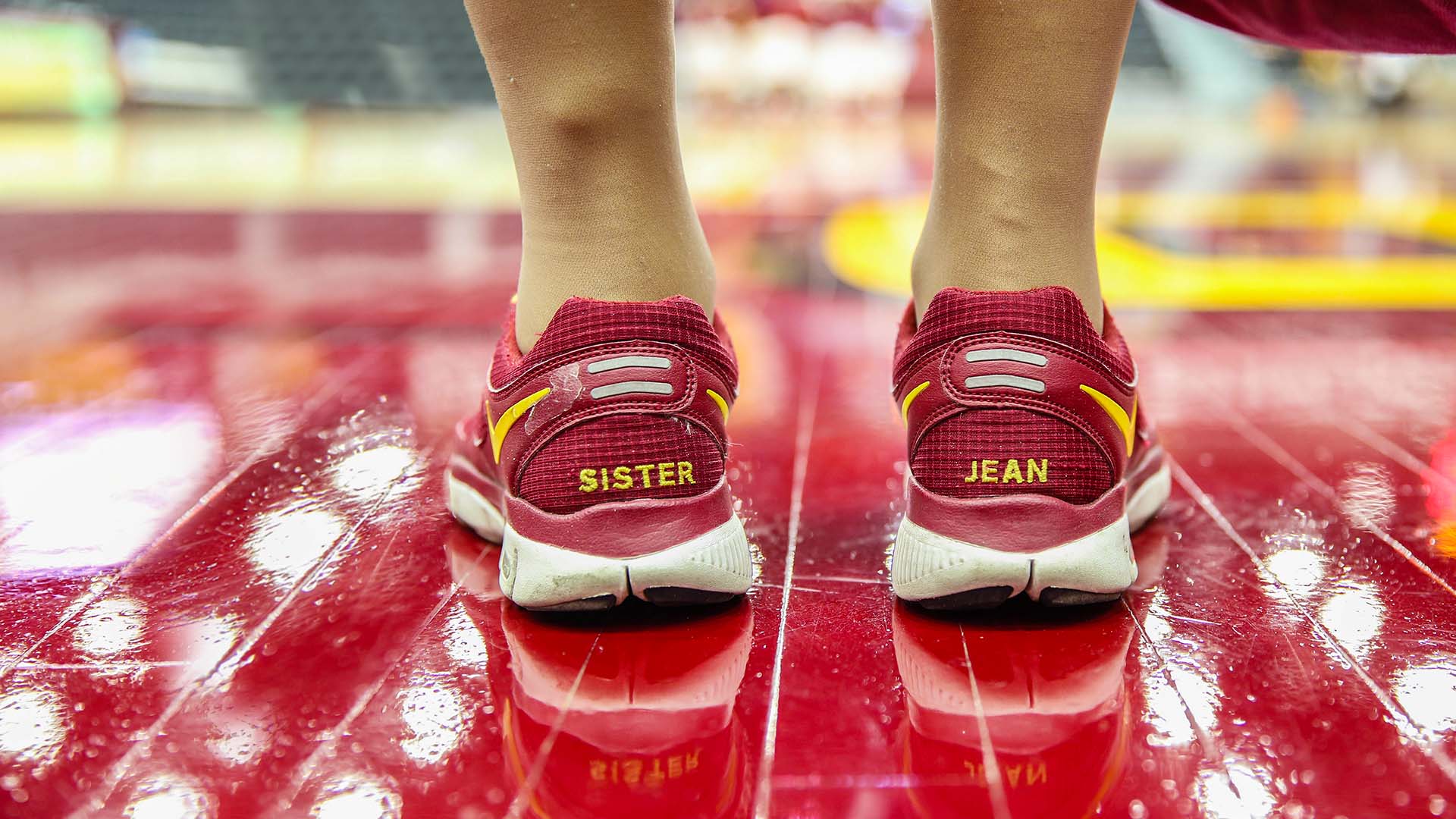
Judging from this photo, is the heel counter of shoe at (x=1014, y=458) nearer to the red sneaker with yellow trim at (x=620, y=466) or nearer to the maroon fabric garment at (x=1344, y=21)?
the red sneaker with yellow trim at (x=620, y=466)

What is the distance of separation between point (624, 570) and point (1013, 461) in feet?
0.75

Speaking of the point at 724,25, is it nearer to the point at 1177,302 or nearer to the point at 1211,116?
the point at 1211,116

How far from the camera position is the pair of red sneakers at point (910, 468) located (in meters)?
0.65

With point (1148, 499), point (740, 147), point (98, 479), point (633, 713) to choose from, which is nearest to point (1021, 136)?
point (1148, 499)

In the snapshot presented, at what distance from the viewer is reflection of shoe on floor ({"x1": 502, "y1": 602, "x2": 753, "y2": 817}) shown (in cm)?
50

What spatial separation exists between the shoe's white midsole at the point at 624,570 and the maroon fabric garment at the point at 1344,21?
1.75 ft

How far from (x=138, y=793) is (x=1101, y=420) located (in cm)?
53

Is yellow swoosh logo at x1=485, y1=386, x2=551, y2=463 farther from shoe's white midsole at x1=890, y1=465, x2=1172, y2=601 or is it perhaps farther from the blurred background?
the blurred background

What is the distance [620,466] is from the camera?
2.17ft

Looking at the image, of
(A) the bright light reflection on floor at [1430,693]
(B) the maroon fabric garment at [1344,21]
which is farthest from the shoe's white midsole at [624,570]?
(B) the maroon fabric garment at [1344,21]

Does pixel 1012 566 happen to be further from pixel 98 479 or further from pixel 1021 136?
pixel 98 479

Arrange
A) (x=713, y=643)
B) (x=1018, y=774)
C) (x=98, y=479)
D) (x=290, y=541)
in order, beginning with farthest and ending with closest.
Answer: (x=98, y=479) < (x=290, y=541) < (x=713, y=643) < (x=1018, y=774)

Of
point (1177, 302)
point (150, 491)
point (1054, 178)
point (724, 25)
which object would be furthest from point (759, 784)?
point (724, 25)

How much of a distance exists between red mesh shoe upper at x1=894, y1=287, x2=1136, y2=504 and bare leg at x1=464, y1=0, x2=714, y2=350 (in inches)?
7.0
